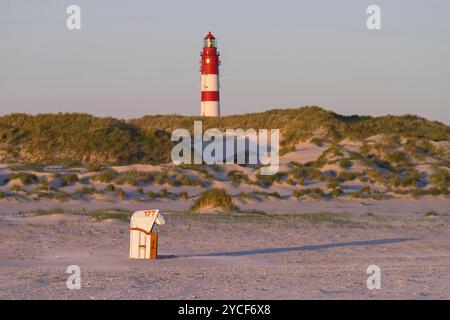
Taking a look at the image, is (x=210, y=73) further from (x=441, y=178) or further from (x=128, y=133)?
(x=441, y=178)

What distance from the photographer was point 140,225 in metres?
Answer: 16.6

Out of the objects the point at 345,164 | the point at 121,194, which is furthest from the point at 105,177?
the point at 345,164

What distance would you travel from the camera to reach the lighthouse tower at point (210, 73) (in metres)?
55.9

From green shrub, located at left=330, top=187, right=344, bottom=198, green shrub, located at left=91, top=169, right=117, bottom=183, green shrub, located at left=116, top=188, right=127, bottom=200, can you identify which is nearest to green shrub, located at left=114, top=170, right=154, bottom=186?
green shrub, located at left=91, top=169, right=117, bottom=183

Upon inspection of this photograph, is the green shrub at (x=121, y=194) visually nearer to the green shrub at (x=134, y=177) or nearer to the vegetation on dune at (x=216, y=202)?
the green shrub at (x=134, y=177)

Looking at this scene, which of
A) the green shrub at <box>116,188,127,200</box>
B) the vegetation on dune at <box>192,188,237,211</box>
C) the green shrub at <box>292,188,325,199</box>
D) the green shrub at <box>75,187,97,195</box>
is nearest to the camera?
the vegetation on dune at <box>192,188,237,211</box>

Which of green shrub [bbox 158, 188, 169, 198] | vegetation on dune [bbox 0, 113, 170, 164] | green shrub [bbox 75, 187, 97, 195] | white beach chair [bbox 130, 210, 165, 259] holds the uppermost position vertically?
vegetation on dune [bbox 0, 113, 170, 164]

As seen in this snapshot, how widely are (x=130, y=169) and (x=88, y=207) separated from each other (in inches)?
291

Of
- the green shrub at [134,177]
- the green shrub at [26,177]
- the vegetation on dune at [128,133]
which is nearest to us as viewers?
the green shrub at [26,177]

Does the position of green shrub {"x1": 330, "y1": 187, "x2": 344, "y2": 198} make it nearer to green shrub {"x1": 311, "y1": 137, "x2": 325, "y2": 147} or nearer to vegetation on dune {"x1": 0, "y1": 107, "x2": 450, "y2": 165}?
vegetation on dune {"x1": 0, "y1": 107, "x2": 450, "y2": 165}

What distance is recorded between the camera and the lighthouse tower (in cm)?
5591

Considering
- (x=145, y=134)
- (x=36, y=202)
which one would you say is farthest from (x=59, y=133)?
(x=36, y=202)

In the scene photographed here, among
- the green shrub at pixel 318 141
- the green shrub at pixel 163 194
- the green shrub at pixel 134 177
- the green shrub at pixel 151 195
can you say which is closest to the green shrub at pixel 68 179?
the green shrub at pixel 134 177

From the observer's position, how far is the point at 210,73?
56.0 metres
